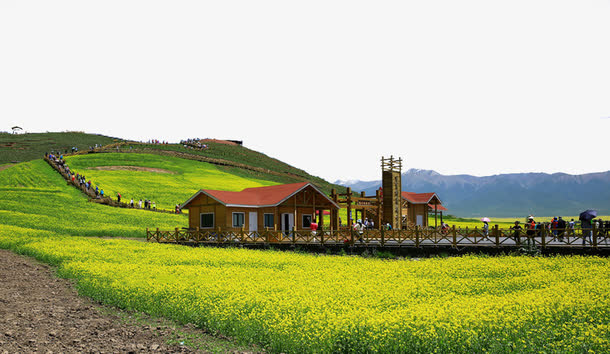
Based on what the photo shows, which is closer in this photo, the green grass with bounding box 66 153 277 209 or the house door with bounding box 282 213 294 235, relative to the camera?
the house door with bounding box 282 213 294 235

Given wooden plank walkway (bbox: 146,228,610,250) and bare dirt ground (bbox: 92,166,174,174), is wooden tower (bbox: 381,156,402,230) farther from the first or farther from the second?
bare dirt ground (bbox: 92,166,174,174)

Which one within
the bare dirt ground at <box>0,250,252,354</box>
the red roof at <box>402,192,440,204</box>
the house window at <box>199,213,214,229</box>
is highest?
the red roof at <box>402,192,440,204</box>

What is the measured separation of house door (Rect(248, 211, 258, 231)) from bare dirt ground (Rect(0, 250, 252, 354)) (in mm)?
23207

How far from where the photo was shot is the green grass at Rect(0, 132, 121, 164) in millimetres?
101369

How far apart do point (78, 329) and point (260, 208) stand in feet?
95.2

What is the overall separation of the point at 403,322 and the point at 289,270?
11.4 meters

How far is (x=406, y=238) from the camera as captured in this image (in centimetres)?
3338

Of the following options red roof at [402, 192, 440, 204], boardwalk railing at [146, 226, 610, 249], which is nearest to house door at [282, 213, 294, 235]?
boardwalk railing at [146, 226, 610, 249]

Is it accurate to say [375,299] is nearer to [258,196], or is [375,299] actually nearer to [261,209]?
[261,209]

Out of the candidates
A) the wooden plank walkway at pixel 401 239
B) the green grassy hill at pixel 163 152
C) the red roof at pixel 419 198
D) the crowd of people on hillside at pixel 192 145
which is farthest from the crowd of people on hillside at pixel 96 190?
the crowd of people on hillside at pixel 192 145

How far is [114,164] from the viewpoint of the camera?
8681 centimetres

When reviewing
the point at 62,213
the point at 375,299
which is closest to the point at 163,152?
the point at 62,213

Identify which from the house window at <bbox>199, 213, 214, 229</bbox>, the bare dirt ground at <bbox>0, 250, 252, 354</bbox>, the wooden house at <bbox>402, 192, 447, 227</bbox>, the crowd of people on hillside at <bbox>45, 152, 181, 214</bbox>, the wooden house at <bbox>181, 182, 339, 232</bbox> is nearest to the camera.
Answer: the bare dirt ground at <bbox>0, 250, 252, 354</bbox>

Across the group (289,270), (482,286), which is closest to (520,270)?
(482,286)
